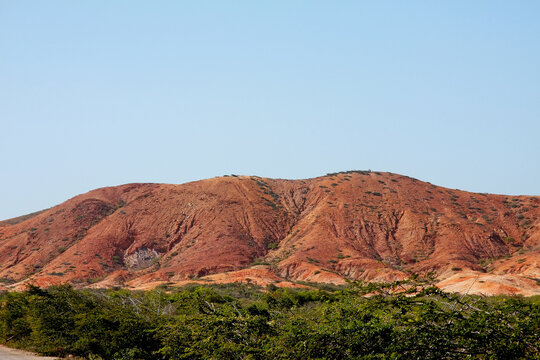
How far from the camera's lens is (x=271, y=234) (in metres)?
71.3

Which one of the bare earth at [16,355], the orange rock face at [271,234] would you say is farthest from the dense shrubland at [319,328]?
the orange rock face at [271,234]

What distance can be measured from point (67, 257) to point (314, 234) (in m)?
29.8

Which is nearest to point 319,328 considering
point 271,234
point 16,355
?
point 16,355

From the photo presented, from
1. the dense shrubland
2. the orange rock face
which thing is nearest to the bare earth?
the dense shrubland

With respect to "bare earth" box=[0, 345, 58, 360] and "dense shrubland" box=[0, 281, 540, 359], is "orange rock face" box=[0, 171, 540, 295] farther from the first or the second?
"dense shrubland" box=[0, 281, 540, 359]

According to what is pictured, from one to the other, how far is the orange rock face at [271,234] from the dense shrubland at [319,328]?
113ft

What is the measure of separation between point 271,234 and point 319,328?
60.9 meters

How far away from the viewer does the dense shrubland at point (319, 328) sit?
888cm

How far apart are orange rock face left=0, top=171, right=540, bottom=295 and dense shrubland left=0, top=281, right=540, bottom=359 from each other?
3443 centimetres

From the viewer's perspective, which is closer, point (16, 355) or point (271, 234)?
point (16, 355)

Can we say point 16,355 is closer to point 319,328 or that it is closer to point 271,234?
point 319,328

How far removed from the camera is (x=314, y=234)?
68.1 m

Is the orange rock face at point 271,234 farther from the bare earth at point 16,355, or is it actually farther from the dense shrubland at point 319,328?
the dense shrubland at point 319,328

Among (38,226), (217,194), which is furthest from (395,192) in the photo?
(38,226)
